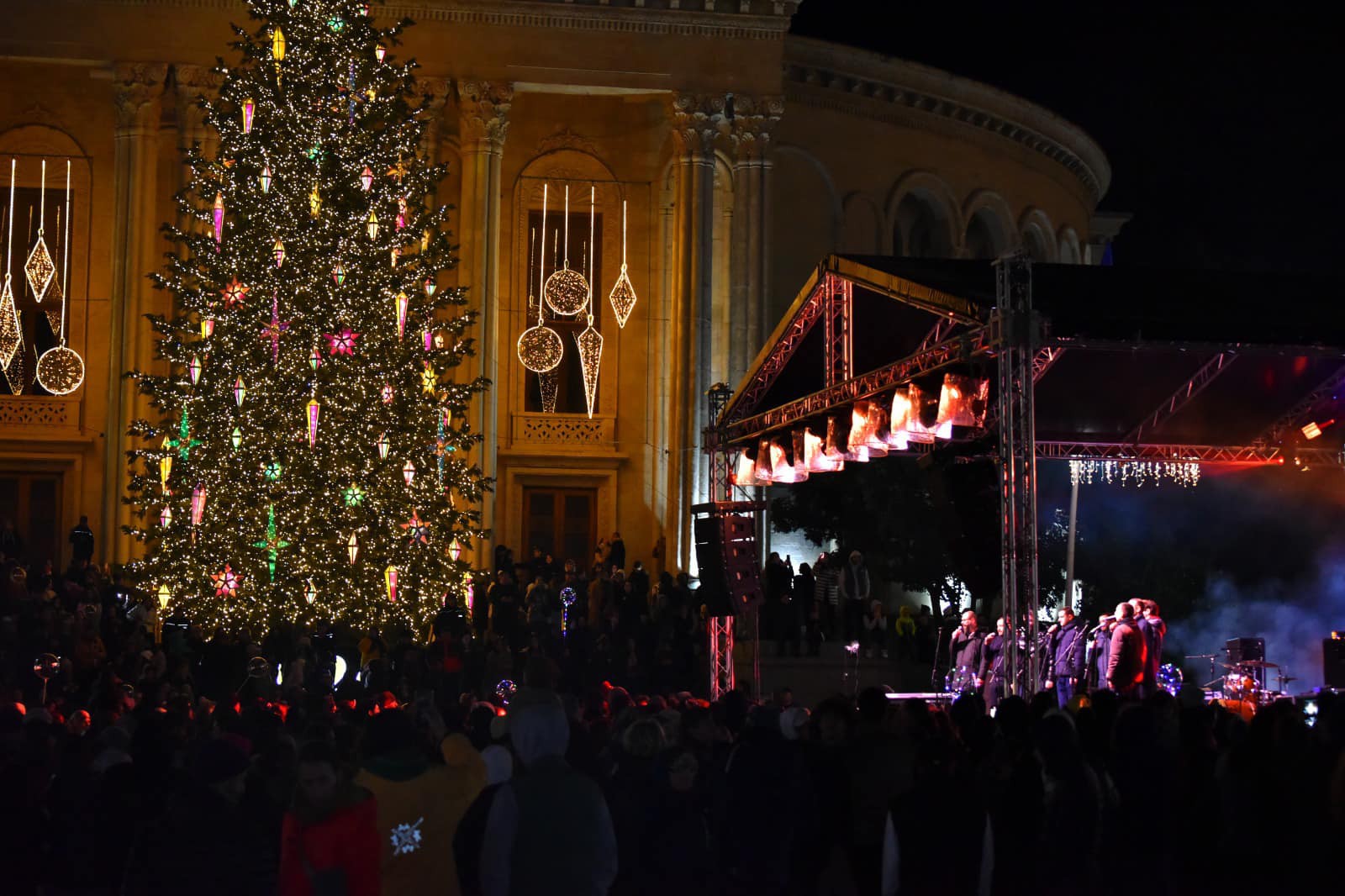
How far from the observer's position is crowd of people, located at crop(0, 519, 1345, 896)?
6348 millimetres

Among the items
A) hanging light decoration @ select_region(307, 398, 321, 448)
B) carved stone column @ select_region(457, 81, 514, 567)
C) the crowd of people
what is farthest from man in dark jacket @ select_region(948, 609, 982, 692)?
carved stone column @ select_region(457, 81, 514, 567)

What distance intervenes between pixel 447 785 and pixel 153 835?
1.10 m

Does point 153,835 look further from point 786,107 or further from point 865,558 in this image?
point 786,107

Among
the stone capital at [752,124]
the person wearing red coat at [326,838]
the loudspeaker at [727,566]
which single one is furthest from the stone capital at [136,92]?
the person wearing red coat at [326,838]

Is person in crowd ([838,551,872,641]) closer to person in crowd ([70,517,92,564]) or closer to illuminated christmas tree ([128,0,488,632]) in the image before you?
illuminated christmas tree ([128,0,488,632])

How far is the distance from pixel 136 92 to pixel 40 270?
12.1 ft

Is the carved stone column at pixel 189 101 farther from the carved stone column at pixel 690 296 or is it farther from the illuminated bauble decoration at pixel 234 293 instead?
the illuminated bauble decoration at pixel 234 293

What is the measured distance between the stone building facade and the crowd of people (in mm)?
21276

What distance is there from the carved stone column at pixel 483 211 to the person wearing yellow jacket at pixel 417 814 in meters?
24.9

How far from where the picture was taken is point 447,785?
6.96 m

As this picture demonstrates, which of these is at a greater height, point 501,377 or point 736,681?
point 501,377

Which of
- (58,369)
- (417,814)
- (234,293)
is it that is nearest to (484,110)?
(58,369)

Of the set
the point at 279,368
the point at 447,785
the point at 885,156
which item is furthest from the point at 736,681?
the point at 885,156

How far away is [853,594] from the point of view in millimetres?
27188
